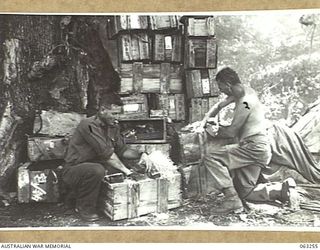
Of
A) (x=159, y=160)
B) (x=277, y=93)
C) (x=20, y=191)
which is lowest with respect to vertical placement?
(x=20, y=191)

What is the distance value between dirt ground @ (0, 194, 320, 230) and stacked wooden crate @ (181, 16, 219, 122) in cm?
36

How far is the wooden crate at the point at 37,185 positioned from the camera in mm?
1674

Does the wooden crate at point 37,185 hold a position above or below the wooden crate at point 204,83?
below

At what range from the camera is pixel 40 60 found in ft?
5.52

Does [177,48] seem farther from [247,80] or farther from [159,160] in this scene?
[159,160]

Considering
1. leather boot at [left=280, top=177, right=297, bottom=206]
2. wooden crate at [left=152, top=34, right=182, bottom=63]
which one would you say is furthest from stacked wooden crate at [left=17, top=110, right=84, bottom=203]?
leather boot at [left=280, top=177, right=297, bottom=206]

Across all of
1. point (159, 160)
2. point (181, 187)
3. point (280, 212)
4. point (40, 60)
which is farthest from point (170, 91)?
point (280, 212)

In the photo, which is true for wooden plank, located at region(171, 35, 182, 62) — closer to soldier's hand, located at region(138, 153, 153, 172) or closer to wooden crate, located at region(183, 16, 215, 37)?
wooden crate, located at region(183, 16, 215, 37)

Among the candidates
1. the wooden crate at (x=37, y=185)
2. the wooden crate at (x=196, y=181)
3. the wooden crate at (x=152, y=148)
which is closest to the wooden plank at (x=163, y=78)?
the wooden crate at (x=152, y=148)

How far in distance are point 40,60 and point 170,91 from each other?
0.51m

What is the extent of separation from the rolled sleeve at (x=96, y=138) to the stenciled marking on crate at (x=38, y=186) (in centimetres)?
22

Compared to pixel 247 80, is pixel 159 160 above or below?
below

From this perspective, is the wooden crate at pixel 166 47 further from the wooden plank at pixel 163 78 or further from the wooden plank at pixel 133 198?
the wooden plank at pixel 133 198

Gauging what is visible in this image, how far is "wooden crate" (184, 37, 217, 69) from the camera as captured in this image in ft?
5.54
